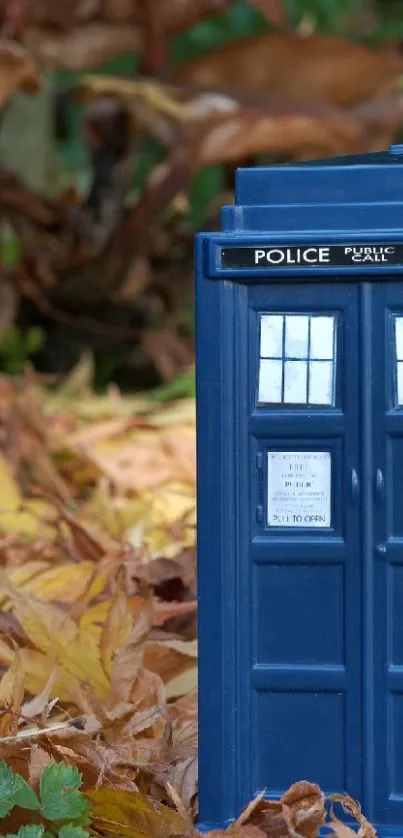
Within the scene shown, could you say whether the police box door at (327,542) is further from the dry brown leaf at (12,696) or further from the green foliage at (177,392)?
the green foliage at (177,392)

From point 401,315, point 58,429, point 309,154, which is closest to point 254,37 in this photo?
point 309,154

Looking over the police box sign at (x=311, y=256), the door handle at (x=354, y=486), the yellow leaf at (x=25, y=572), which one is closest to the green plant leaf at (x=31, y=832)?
the door handle at (x=354, y=486)

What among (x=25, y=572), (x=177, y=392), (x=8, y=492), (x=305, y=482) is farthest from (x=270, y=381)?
(x=177, y=392)

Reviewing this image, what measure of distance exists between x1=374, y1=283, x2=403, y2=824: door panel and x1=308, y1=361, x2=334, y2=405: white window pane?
0.29 feet

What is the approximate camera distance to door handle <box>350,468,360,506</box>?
7.46 ft

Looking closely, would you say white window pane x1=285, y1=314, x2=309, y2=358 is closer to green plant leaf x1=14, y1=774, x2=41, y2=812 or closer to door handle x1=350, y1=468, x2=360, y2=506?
door handle x1=350, y1=468, x2=360, y2=506

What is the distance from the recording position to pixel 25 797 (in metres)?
2.04

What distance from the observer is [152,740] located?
95.7 inches

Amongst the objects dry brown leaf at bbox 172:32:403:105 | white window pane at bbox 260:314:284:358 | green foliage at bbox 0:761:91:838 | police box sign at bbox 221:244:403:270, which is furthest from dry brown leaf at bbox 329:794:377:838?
dry brown leaf at bbox 172:32:403:105

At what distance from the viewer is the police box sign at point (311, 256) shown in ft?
7.38

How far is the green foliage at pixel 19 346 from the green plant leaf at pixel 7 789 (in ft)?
17.6

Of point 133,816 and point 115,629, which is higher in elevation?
point 115,629

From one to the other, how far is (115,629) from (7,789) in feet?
2.27

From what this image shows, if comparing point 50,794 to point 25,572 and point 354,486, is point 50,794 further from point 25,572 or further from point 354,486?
point 25,572
